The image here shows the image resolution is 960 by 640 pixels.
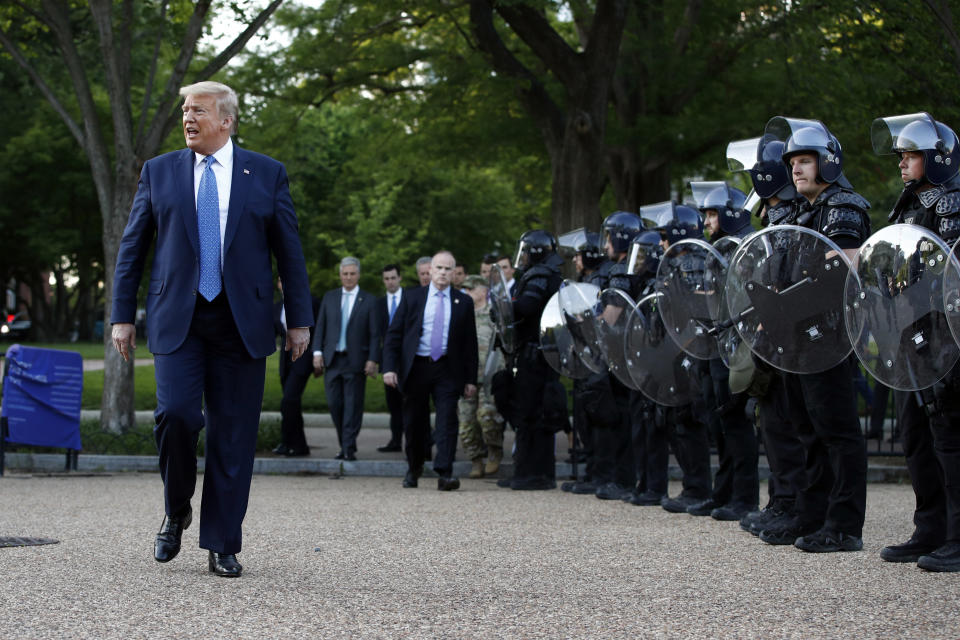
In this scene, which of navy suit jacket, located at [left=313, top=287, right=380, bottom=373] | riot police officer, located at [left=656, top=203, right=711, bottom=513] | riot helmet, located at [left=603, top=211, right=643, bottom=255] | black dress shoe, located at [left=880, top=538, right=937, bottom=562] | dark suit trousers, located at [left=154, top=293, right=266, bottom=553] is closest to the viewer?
dark suit trousers, located at [left=154, top=293, right=266, bottom=553]

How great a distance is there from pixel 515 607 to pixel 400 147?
62.9ft

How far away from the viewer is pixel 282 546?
6996 millimetres

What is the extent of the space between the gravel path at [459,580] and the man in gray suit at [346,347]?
3.82 meters

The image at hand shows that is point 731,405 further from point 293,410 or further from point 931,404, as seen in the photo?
point 293,410

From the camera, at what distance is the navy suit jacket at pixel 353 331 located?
12.9m

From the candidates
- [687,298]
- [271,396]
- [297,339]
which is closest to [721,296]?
[687,298]

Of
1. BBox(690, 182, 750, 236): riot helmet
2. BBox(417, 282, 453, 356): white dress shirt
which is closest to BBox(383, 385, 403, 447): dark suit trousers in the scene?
BBox(417, 282, 453, 356): white dress shirt

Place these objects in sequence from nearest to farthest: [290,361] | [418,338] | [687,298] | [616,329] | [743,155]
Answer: [743,155], [687,298], [616,329], [418,338], [290,361]

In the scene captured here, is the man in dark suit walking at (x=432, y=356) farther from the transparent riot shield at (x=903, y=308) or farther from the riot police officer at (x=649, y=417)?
the transparent riot shield at (x=903, y=308)

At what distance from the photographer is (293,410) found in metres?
13.3

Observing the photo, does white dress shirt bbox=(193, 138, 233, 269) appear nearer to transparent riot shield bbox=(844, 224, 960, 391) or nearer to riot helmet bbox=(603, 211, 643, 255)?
transparent riot shield bbox=(844, 224, 960, 391)

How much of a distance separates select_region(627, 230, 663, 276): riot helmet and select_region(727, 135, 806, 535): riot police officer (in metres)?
1.64

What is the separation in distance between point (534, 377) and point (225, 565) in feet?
18.1

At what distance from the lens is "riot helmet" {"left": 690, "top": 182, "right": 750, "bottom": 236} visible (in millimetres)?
8445
